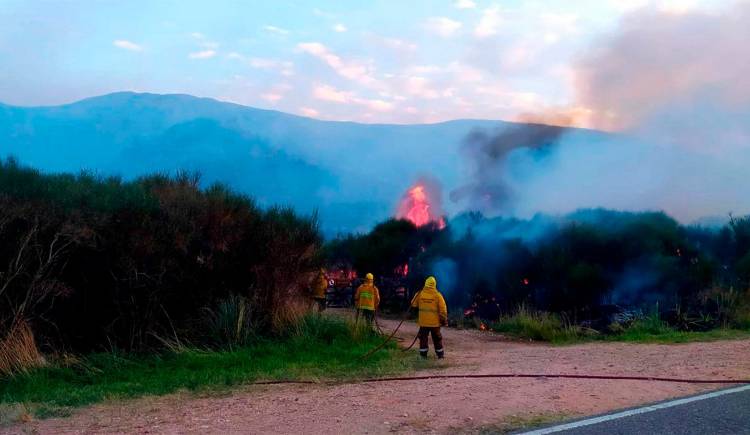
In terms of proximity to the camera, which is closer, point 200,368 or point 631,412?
point 631,412

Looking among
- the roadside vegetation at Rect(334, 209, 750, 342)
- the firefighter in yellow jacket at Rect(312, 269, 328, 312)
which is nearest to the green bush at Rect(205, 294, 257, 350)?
the firefighter in yellow jacket at Rect(312, 269, 328, 312)

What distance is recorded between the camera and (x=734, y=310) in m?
18.3

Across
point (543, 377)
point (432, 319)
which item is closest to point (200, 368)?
point (432, 319)

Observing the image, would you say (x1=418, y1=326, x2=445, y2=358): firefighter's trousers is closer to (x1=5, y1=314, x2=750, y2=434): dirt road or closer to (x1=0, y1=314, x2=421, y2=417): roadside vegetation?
(x1=0, y1=314, x2=421, y2=417): roadside vegetation

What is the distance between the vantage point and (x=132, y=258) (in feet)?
41.0

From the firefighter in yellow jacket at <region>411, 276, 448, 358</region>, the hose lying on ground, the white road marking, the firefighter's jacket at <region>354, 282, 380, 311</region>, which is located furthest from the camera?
the firefighter's jacket at <region>354, 282, 380, 311</region>

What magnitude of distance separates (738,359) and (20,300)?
11.6 metres

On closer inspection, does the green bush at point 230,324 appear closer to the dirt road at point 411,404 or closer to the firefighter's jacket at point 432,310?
the firefighter's jacket at point 432,310

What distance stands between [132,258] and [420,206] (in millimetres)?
27497

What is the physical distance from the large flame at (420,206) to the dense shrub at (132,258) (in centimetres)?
2211

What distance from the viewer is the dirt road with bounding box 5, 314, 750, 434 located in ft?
23.8

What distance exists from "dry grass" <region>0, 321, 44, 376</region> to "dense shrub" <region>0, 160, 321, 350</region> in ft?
0.84

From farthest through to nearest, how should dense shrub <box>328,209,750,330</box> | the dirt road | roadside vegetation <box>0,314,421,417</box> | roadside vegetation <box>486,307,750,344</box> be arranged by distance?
dense shrub <box>328,209,750,330</box> → roadside vegetation <box>486,307,750,344</box> → roadside vegetation <box>0,314,421,417</box> → the dirt road

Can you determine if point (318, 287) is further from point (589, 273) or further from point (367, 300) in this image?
point (589, 273)
